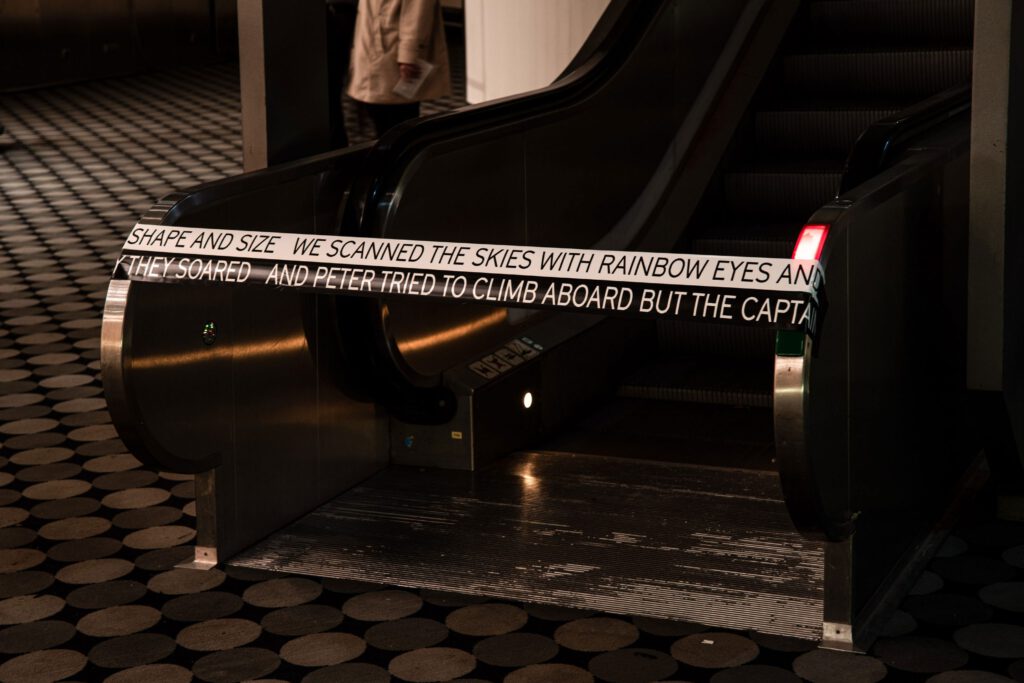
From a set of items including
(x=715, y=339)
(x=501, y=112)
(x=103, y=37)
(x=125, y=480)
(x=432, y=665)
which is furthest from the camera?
(x=103, y=37)

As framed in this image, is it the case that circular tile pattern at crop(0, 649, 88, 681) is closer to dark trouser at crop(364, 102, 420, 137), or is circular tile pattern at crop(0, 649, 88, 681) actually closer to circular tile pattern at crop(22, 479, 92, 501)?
circular tile pattern at crop(22, 479, 92, 501)

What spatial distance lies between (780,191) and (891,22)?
1334 mm

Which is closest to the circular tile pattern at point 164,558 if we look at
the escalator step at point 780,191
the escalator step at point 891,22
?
the escalator step at point 780,191

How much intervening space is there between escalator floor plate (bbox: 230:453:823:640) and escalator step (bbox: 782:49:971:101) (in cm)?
292

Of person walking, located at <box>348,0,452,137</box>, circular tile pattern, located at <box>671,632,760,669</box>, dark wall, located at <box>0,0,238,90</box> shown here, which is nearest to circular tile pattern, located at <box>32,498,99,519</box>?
circular tile pattern, located at <box>671,632,760,669</box>

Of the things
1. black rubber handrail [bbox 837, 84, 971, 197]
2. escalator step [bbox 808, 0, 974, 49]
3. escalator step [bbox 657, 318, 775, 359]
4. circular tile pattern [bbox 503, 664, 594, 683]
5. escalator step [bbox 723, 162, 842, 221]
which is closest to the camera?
circular tile pattern [bbox 503, 664, 594, 683]

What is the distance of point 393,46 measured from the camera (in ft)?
25.1

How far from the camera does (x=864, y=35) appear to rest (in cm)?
768

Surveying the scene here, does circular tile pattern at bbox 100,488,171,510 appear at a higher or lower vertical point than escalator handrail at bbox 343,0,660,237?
lower

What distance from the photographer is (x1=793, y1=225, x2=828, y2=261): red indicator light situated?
3.38 metres

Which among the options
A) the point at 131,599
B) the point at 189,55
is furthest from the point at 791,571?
the point at 189,55

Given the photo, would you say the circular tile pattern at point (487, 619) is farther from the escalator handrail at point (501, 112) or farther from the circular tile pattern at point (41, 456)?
the circular tile pattern at point (41, 456)

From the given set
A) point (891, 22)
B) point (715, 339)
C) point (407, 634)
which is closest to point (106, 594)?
point (407, 634)

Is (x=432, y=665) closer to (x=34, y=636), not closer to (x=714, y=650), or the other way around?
(x=714, y=650)
